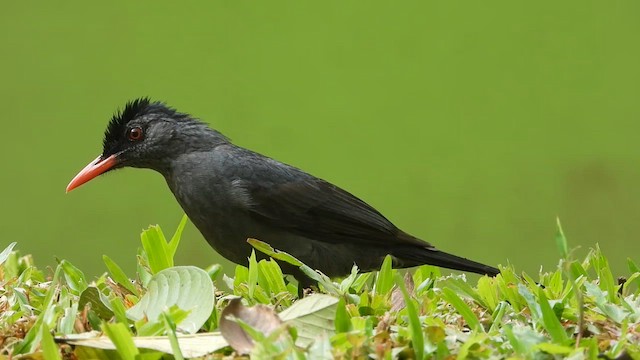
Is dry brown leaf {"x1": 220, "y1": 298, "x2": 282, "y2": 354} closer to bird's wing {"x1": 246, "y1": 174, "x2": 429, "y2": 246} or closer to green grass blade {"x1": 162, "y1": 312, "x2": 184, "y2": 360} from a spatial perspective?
green grass blade {"x1": 162, "y1": 312, "x2": 184, "y2": 360}

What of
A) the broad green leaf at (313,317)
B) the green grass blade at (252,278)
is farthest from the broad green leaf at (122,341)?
the green grass blade at (252,278)

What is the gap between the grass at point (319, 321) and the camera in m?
1.24

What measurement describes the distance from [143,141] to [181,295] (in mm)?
2087

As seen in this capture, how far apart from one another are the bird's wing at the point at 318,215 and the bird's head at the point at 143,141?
38cm

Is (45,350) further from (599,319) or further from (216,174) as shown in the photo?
(216,174)

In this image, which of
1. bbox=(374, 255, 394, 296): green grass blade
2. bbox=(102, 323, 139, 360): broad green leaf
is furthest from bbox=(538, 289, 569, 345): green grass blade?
bbox=(102, 323, 139, 360): broad green leaf

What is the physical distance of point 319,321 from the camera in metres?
1.35

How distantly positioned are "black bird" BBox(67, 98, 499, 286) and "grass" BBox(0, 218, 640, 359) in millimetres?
1325

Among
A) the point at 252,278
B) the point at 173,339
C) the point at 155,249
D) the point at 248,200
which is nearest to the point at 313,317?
the point at 173,339

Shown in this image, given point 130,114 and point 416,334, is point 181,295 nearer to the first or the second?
point 416,334

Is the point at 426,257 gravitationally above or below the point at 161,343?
below

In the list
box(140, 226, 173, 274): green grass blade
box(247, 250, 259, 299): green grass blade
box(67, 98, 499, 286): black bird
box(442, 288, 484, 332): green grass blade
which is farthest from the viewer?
box(67, 98, 499, 286): black bird

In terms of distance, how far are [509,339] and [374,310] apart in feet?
1.10

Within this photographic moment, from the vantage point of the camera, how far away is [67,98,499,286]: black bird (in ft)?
10.5
